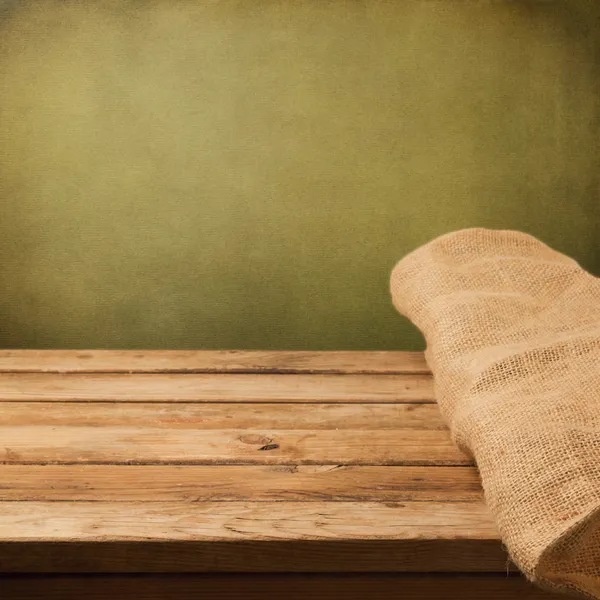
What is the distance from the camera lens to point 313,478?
1.04 m

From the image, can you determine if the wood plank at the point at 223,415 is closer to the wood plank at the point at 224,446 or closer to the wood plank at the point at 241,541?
the wood plank at the point at 224,446

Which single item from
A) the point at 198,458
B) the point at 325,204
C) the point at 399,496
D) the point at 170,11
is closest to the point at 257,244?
the point at 325,204

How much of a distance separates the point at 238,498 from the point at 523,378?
1.47ft

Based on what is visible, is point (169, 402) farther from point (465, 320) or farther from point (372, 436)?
point (465, 320)

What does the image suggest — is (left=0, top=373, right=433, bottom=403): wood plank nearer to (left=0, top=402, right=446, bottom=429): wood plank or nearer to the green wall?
(left=0, top=402, right=446, bottom=429): wood plank

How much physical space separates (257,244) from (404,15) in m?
0.69

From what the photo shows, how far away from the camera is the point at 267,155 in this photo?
1837mm

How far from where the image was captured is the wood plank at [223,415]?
1225 mm

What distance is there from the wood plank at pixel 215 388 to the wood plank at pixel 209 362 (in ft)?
0.10

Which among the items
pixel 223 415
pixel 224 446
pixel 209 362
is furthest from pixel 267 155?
pixel 224 446

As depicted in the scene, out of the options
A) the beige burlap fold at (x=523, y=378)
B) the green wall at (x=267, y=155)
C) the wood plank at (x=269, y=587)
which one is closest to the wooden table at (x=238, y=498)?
the wood plank at (x=269, y=587)

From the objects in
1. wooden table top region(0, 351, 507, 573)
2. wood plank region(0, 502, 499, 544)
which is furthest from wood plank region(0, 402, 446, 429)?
wood plank region(0, 502, 499, 544)

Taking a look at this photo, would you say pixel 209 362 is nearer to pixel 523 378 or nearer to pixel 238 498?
pixel 238 498

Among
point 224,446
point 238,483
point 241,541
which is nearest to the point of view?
point 241,541
